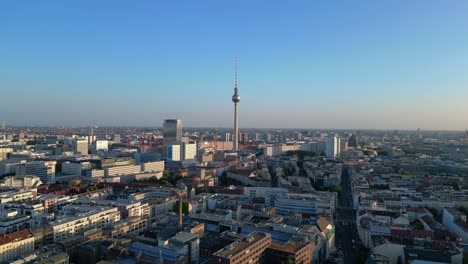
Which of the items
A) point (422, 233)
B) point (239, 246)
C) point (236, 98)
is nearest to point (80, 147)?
point (236, 98)

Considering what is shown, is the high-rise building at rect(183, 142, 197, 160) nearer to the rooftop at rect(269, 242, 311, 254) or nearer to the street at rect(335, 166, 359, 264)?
the street at rect(335, 166, 359, 264)

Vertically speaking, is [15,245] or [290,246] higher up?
[290,246]

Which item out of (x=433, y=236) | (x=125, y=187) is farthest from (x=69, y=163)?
(x=433, y=236)

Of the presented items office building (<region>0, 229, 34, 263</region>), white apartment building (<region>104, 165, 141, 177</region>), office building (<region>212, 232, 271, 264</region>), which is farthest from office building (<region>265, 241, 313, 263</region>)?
white apartment building (<region>104, 165, 141, 177</region>)

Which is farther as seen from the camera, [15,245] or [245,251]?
[15,245]

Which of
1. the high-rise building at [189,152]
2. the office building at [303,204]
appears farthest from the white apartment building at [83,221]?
the high-rise building at [189,152]

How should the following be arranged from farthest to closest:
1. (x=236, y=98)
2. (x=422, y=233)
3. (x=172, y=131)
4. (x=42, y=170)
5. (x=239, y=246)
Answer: (x=236, y=98)
(x=172, y=131)
(x=42, y=170)
(x=422, y=233)
(x=239, y=246)

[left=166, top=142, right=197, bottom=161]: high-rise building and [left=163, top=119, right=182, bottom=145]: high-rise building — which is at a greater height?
[left=163, top=119, right=182, bottom=145]: high-rise building

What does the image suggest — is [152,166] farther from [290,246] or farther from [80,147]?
[290,246]

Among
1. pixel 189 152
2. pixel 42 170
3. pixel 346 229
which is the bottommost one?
pixel 346 229

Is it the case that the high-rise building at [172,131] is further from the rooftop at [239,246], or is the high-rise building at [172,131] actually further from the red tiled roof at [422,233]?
the rooftop at [239,246]
